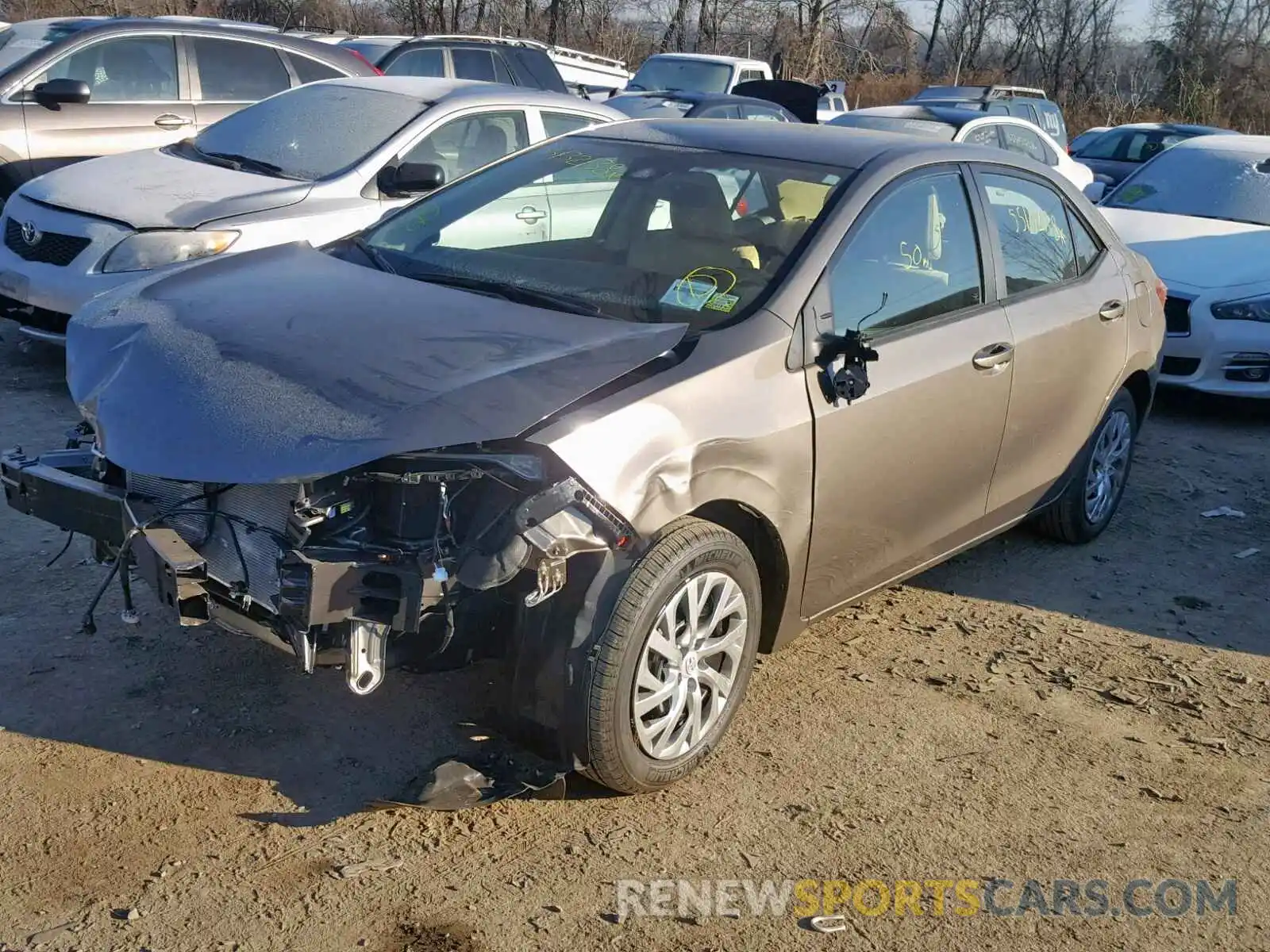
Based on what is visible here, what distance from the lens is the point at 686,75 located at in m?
18.7

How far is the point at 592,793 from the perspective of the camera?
365cm

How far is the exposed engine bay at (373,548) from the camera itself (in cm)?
316

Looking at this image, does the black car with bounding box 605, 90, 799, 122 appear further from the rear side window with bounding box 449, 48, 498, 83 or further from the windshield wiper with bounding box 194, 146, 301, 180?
the windshield wiper with bounding box 194, 146, 301, 180

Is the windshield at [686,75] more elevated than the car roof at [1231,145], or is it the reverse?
the windshield at [686,75]

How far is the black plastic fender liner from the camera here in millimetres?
3324

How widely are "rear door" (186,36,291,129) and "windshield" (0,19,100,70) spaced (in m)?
0.77

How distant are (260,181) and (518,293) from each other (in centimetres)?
361

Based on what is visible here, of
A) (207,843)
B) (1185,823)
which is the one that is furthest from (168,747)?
(1185,823)

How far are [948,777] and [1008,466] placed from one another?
1.47 metres

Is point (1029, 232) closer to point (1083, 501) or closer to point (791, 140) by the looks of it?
point (791, 140)

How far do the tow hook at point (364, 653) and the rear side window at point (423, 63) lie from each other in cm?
1185

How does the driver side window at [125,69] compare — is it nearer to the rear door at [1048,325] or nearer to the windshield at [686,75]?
the rear door at [1048,325]

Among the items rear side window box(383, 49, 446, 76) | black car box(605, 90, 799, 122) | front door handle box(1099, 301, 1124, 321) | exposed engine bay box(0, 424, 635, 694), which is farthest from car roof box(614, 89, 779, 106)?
exposed engine bay box(0, 424, 635, 694)

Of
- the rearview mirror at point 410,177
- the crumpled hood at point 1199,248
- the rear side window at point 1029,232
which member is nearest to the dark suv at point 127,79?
the rearview mirror at point 410,177
